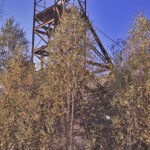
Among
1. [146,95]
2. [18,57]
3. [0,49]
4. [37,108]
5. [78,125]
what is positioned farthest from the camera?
[0,49]

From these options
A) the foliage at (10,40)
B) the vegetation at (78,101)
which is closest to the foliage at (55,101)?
the vegetation at (78,101)

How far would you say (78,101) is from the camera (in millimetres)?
11703

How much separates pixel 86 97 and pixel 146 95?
342 cm

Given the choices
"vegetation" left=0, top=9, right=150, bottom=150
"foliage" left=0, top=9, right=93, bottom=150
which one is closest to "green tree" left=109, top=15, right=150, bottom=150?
"vegetation" left=0, top=9, right=150, bottom=150

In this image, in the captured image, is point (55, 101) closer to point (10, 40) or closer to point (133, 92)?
point (133, 92)

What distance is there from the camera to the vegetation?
1016 centimetres

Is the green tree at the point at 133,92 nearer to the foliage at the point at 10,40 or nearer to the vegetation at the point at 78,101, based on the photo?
the vegetation at the point at 78,101

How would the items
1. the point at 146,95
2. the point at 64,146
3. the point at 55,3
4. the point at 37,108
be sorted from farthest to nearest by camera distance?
the point at 55,3, the point at 37,108, the point at 64,146, the point at 146,95

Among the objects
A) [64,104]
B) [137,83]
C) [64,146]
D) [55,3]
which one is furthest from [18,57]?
[137,83]

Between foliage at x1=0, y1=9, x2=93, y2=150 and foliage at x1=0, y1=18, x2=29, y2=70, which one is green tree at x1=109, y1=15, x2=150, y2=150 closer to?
foliage at x1=0, y1=9, x2=93, y2=150

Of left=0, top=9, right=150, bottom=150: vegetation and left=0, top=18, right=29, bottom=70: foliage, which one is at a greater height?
left=0, top=18, right=29, bottom=70: foliage

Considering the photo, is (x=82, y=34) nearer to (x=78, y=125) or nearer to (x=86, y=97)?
(x=86, y=97)

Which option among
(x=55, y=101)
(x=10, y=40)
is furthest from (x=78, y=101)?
(x=10, y=40)

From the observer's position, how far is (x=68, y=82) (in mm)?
11328
